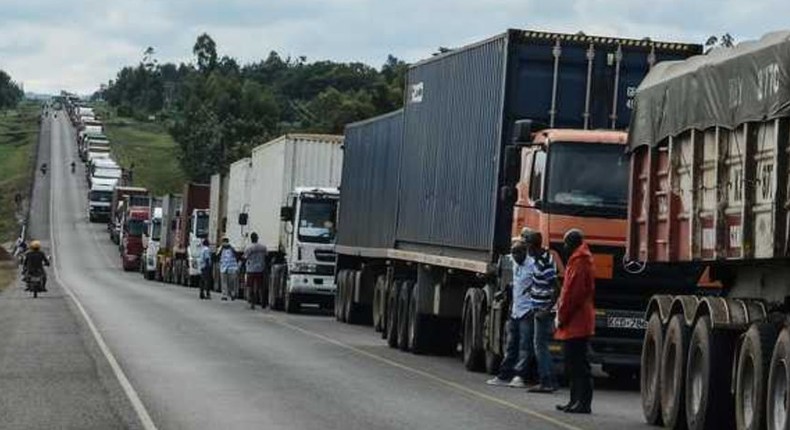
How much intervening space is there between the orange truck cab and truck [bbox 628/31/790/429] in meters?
2.79

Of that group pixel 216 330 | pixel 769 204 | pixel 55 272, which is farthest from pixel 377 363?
pixel 55 272

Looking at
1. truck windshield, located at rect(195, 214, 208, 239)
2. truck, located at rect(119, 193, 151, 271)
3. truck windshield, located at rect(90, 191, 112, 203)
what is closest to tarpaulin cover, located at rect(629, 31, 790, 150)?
truck windshield, located at rect(195, 214, 208, 239)

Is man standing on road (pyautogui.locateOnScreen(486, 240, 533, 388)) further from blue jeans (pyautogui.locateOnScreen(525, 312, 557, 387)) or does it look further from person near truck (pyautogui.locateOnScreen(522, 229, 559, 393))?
blue jeans (pyautogui.locateOnScreen(525, 312, 557, 387))

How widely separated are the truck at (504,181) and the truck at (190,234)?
33.1 metres

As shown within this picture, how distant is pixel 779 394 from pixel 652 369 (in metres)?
3.71

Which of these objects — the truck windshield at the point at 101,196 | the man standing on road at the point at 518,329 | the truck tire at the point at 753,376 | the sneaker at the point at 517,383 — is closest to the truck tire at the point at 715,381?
the truck tire at the point at 753,376

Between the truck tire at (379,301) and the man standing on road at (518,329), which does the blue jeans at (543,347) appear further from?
the truck tire at (379,301)

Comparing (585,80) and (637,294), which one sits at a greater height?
(585,80)

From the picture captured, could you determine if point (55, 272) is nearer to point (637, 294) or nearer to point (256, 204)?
point (256, 204)

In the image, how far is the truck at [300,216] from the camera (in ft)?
135

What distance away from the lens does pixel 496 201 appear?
2269cm

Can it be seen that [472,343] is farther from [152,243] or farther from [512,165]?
[152,243]

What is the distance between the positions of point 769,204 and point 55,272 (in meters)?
64.1

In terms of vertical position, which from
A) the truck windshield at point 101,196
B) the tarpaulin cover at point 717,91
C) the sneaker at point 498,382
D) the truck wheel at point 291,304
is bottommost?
the sneaker at point 498,382
